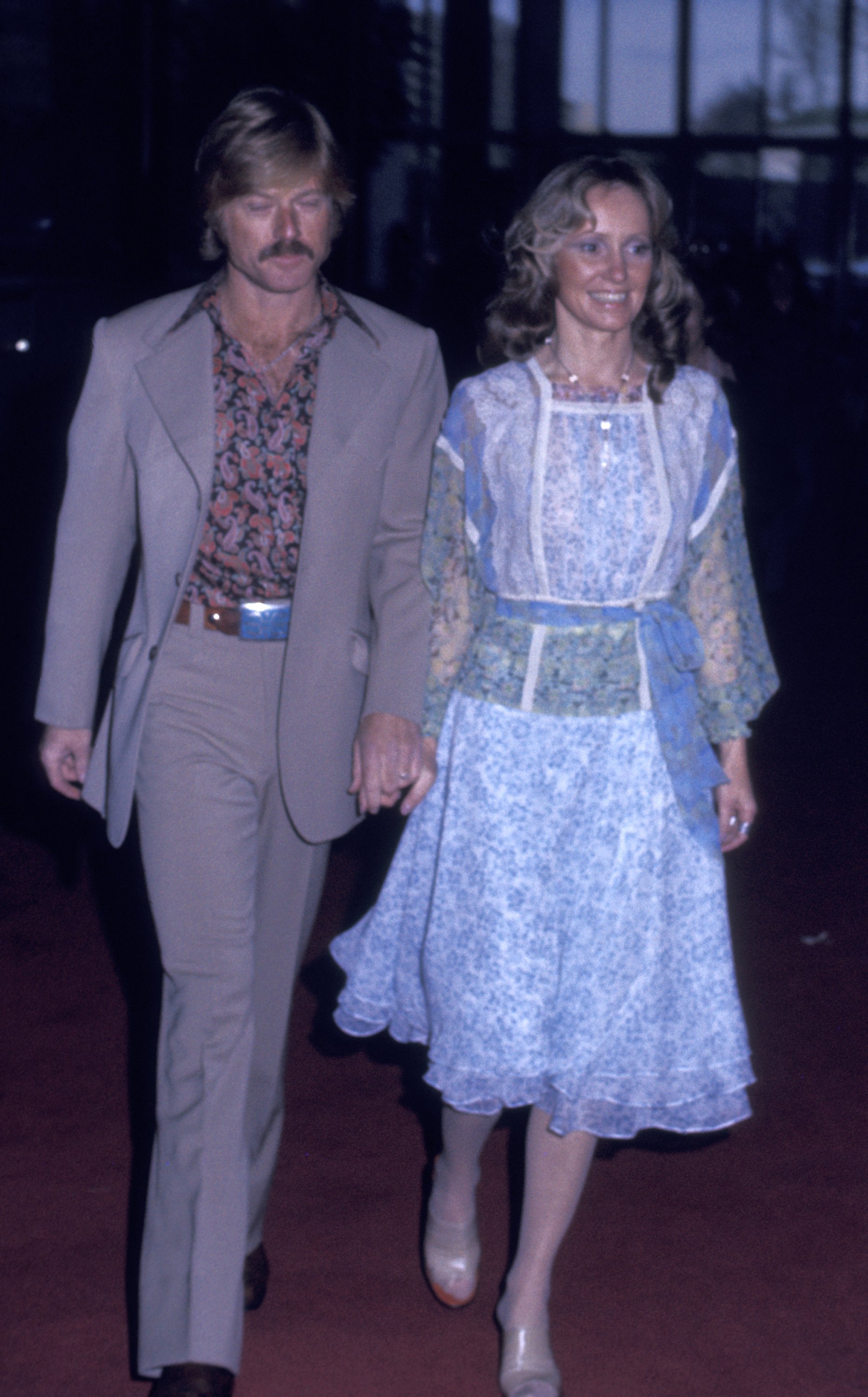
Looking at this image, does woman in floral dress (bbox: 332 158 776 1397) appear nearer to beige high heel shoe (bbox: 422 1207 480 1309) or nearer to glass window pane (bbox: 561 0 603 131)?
beige high heel shoe (bbox: 422 1207 480 1309)

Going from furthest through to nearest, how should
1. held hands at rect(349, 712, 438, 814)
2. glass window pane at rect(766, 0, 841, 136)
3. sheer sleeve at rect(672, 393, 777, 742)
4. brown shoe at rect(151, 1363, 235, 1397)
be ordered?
glass window pane at rect(766, 0, 841, 136) < sheer sleeve at rect(672, 393, 777, 742) < held hands at rect(349, 712, 438, 814) < brown shoe at rect(151, 1363, 235, 1397)

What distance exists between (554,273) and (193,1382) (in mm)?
1722

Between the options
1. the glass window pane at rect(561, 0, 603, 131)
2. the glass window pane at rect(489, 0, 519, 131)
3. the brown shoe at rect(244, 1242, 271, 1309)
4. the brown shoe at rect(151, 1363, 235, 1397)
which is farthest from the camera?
the glass window pane at rect(561, 0, 603, 131)

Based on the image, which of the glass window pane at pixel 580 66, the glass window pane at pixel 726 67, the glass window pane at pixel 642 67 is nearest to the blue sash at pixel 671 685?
the glass window pane at pixel 580 66

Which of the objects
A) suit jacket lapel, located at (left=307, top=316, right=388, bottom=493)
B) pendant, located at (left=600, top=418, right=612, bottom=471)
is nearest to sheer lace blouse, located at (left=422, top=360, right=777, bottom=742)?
pendant, located at (left=600, top=418, right=612, bottom=471)

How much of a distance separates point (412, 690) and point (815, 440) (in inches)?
350

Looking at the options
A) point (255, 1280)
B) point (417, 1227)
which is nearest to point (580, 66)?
point (417, 1227)

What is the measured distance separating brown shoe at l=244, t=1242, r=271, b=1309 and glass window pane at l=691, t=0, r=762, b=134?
20.9 metres

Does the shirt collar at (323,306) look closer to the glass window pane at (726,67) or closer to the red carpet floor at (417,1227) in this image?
the red carpet floor at (417,1227)

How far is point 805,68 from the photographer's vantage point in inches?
870

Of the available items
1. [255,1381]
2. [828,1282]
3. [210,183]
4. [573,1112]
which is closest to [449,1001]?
[573,1112]

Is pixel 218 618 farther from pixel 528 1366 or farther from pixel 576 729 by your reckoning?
pixel 528 1366

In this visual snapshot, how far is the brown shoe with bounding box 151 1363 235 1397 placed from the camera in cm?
256

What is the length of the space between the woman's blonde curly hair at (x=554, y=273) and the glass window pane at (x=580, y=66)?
19.7 metres
